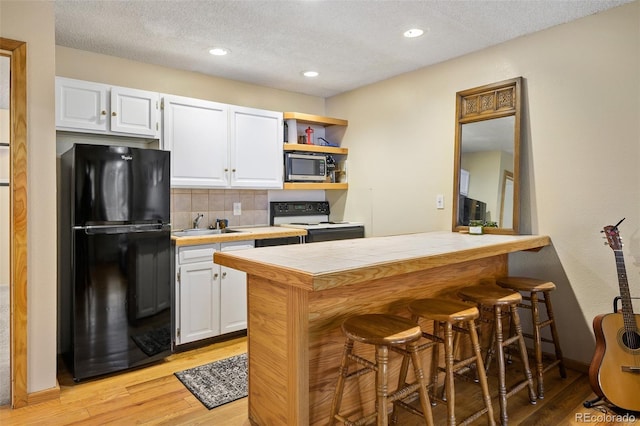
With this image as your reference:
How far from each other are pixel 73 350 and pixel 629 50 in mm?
3990

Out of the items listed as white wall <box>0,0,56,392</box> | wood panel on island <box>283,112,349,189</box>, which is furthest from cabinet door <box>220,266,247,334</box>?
white wall <box>0,0,56,392</box>

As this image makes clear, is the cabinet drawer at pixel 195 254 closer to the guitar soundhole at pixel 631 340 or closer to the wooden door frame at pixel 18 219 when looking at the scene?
the wooden door frame at pixel 18 219

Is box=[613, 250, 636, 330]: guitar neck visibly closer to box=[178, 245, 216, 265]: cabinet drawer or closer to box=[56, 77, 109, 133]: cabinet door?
box=[178, 245, 216, 265]: cabinet drawer

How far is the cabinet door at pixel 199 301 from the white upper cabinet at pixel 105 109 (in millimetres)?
1133

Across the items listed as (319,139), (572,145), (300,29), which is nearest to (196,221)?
(319,139)

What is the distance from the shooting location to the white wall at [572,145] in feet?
8.21

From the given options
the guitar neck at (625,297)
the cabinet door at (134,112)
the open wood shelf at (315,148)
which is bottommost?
the guitar neck at (625,297)

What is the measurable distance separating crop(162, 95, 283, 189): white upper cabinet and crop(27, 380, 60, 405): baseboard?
1616 millimetres

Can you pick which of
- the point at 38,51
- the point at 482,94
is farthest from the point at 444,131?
the point at 38,51

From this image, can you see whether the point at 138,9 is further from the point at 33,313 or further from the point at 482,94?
the point at 482,94

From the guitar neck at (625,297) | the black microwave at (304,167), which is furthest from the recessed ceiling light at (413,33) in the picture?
the guitar neck at (625,297)

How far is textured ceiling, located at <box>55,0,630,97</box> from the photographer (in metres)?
2.46

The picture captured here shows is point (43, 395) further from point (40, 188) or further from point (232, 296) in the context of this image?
point (232, 296)

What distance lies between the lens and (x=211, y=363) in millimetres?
2928
